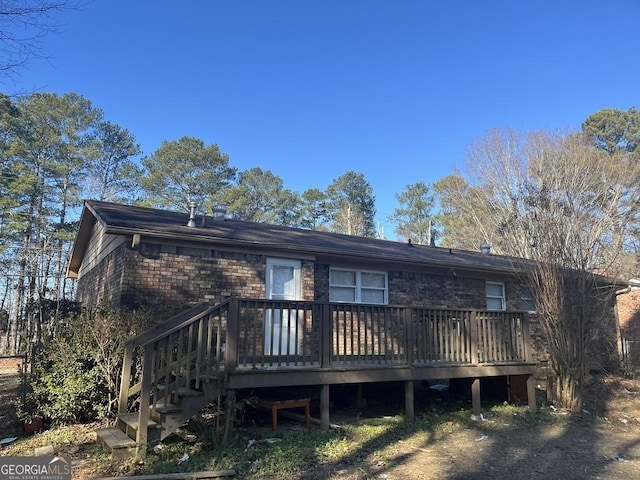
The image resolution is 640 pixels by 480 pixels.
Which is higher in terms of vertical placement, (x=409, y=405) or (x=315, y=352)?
(x=315, y=352)

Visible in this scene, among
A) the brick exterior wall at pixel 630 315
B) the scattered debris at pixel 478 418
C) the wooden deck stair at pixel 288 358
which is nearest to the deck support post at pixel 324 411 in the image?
the wooden deck stair at pixel 288 358

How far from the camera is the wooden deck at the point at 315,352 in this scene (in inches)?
248

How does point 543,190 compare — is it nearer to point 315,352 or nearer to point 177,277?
point 315,352

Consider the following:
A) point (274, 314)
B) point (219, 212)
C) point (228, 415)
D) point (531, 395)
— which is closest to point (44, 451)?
point (228, 415)

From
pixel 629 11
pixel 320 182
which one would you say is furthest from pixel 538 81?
pixel 320 182

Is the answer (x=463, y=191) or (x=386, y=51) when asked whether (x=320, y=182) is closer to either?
Result: (x=463, y=191)

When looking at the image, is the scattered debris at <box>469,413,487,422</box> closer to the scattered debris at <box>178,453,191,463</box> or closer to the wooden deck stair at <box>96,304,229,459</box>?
the wooden deck stair at <box>96,304,229,459</box>

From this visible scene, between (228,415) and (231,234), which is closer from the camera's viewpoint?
(228,415)

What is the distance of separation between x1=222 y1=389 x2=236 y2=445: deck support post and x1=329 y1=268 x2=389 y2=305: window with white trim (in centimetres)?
492

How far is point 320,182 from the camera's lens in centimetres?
4166

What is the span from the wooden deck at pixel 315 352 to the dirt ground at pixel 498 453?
976 millimetres

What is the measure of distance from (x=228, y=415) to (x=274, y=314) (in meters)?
1.84

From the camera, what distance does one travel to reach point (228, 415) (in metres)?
6.32

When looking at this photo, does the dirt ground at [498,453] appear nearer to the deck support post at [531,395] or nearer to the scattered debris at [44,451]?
the scattered debris at [44,451]
